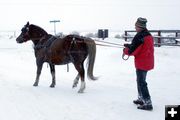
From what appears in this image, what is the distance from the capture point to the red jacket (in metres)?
7.23

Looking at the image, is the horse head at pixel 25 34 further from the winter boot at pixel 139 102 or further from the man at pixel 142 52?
the winter boot at pixel 139 102

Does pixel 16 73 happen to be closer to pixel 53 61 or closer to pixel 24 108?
pixel 53 61

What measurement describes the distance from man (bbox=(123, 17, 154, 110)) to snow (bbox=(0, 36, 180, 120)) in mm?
350

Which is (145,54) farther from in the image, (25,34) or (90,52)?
(25,34)

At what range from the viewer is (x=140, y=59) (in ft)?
24.2

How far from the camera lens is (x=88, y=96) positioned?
886 cm

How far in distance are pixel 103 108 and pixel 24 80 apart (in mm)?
4647

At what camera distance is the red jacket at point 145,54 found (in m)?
7.23

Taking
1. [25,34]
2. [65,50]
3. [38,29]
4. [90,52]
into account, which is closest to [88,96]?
[90,52]

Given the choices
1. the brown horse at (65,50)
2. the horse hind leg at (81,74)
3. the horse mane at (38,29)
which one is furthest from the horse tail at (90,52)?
the horse mane at (38,29)

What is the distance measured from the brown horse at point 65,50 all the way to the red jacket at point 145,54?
2166 millimetres

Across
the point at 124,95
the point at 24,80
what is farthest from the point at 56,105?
the point at 24,80

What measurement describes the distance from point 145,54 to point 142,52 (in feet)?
0.24

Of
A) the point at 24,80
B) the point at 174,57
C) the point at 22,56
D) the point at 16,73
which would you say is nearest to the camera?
the point at 24,80
